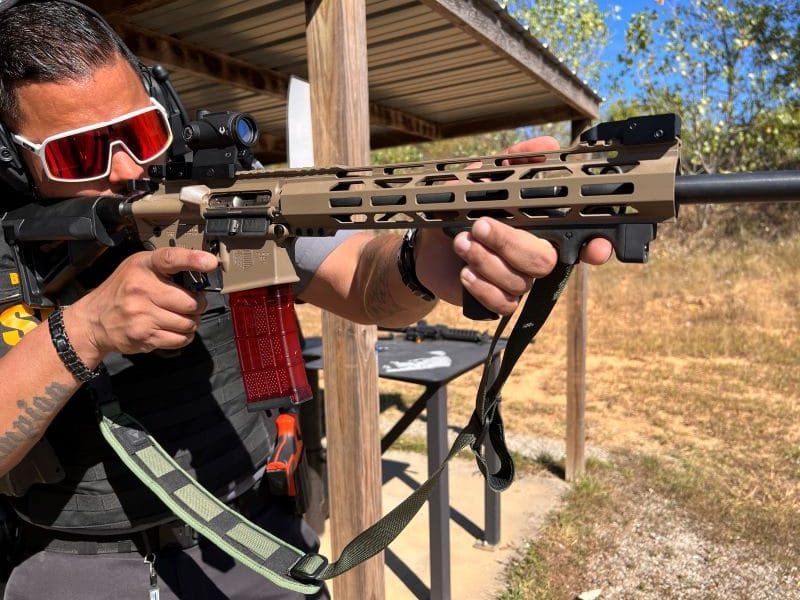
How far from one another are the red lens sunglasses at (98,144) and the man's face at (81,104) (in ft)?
0.05

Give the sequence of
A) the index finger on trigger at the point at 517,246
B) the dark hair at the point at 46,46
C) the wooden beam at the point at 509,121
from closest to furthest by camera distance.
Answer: the index finger on trigger at the point at 517,246, the dark hair at the point at 46,46, the wooden beam at the point at 509,121

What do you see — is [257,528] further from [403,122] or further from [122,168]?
[403,122]

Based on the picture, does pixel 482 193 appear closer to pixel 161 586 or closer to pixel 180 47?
pixel 161 586

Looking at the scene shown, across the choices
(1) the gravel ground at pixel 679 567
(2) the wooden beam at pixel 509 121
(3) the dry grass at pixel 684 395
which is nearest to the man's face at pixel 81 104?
(3) the dry grass at pixel 684 395

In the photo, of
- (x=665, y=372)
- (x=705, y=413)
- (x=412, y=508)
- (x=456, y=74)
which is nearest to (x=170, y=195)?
(x=412, y=508)

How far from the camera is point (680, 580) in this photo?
377cm

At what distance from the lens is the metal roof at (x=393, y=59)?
287 centimetres

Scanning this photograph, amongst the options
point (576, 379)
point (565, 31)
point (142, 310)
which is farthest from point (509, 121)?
point (565, 31)

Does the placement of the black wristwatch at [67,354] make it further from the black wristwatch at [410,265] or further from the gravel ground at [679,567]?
the gravel ground at [679,567]

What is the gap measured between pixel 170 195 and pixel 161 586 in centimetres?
106

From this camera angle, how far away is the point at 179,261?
134 cm

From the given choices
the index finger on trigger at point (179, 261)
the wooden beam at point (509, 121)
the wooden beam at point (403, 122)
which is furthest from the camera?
the wooden beam at point (509, 121)

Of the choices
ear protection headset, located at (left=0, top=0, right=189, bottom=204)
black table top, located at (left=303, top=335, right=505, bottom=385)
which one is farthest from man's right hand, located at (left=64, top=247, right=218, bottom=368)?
black table top, located at (left=303, top=335, right=505, bottom=385)

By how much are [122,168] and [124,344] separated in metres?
0.56
